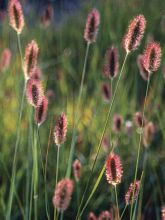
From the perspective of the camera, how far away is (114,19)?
4.87 meters

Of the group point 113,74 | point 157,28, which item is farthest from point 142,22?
point 157,28

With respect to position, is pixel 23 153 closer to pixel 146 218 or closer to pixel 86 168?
pixel 86 168

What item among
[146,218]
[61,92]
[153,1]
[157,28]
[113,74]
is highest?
[153,1]

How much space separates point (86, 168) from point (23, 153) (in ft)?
1.11

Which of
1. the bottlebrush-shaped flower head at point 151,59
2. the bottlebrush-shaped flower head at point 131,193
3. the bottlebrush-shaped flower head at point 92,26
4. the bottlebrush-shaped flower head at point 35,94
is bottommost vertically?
the bottlebrush-shaped flower head at point 131,193

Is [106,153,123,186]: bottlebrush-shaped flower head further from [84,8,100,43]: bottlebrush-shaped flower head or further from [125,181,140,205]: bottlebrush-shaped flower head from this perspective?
[84,8,100,43]: bottlebrush-shaped flower head

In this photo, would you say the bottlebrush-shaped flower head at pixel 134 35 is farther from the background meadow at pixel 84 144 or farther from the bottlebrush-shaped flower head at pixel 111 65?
the background meadow at pixel 84 144

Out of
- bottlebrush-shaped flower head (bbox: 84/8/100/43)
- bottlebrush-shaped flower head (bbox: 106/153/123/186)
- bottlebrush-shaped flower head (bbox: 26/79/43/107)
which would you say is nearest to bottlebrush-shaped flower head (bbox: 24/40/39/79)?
bottlebrush-shaped flower head (bbox: 26/79/43/107)

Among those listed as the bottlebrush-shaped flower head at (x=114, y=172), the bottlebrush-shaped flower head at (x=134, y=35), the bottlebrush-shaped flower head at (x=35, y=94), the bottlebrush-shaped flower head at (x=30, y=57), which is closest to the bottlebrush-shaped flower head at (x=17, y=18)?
the bottlebrush-shaped flower head at (x=30, y=57)

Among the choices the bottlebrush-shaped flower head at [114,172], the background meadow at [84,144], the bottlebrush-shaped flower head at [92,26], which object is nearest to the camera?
the bottlebrush-shaped flower head at [114,172]

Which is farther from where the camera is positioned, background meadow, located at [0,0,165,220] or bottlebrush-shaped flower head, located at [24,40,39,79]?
background meadow, located at [0,0,165,220]

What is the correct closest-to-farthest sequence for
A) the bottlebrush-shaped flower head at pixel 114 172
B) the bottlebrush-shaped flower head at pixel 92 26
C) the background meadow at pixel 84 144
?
the bottlebrush-shaped flower head at pixel 114 172, the bottlebrush-shaped flower head at pixel 92 26, the background meadow at pixel 84 144

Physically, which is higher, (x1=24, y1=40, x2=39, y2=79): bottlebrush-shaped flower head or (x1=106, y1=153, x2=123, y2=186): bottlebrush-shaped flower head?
(x1=24, y1=40, x2=39, y2=79): bottlebrush-shaped flower head

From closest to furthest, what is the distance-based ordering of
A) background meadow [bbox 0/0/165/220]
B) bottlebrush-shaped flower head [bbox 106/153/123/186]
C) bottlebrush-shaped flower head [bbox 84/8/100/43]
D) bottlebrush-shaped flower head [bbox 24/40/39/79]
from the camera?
bottlebrush-shaped flower head [bbox 106/153/123/186]
bottlebrush-shaped flower head [bbox 24/40/39/79]
bottlebrush-shaped flower head [bbox 84/8/100/43]
background meadow [bbox 0/0/165/220]
